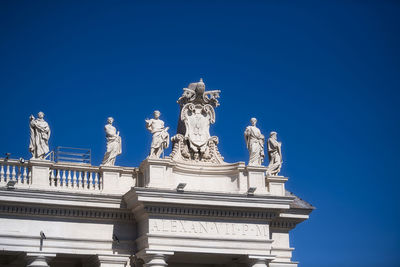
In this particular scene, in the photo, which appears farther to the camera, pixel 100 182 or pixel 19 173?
pixel 100 182

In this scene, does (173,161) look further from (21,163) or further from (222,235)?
(21,163)

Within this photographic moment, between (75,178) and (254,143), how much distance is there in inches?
305

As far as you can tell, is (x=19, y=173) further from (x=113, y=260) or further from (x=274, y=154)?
(x=274, y=154)

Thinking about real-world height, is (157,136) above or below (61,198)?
above

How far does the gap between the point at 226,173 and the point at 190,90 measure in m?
3.99

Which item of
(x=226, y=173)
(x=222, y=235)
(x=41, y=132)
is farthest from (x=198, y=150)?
(x=41, y=132)

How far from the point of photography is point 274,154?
34.2 meters

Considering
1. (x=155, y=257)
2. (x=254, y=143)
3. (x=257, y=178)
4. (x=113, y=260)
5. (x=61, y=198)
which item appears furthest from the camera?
(x=254, y=143)

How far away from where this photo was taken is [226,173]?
32.8m

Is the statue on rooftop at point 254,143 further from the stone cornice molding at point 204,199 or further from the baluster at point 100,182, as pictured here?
the baluster at point 100,182

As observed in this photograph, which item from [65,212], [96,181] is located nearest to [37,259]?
[65,212]

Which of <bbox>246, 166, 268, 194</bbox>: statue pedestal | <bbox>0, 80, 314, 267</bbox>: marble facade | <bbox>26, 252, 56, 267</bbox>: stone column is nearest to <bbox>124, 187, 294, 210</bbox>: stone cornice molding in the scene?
<bbox>0, 80, 314, 267</bbox>: marble facade

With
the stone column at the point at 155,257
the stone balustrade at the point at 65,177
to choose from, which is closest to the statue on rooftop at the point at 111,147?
the stone balustrade at the point at 65,177

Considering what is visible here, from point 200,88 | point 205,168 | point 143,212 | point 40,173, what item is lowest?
point 143,212
